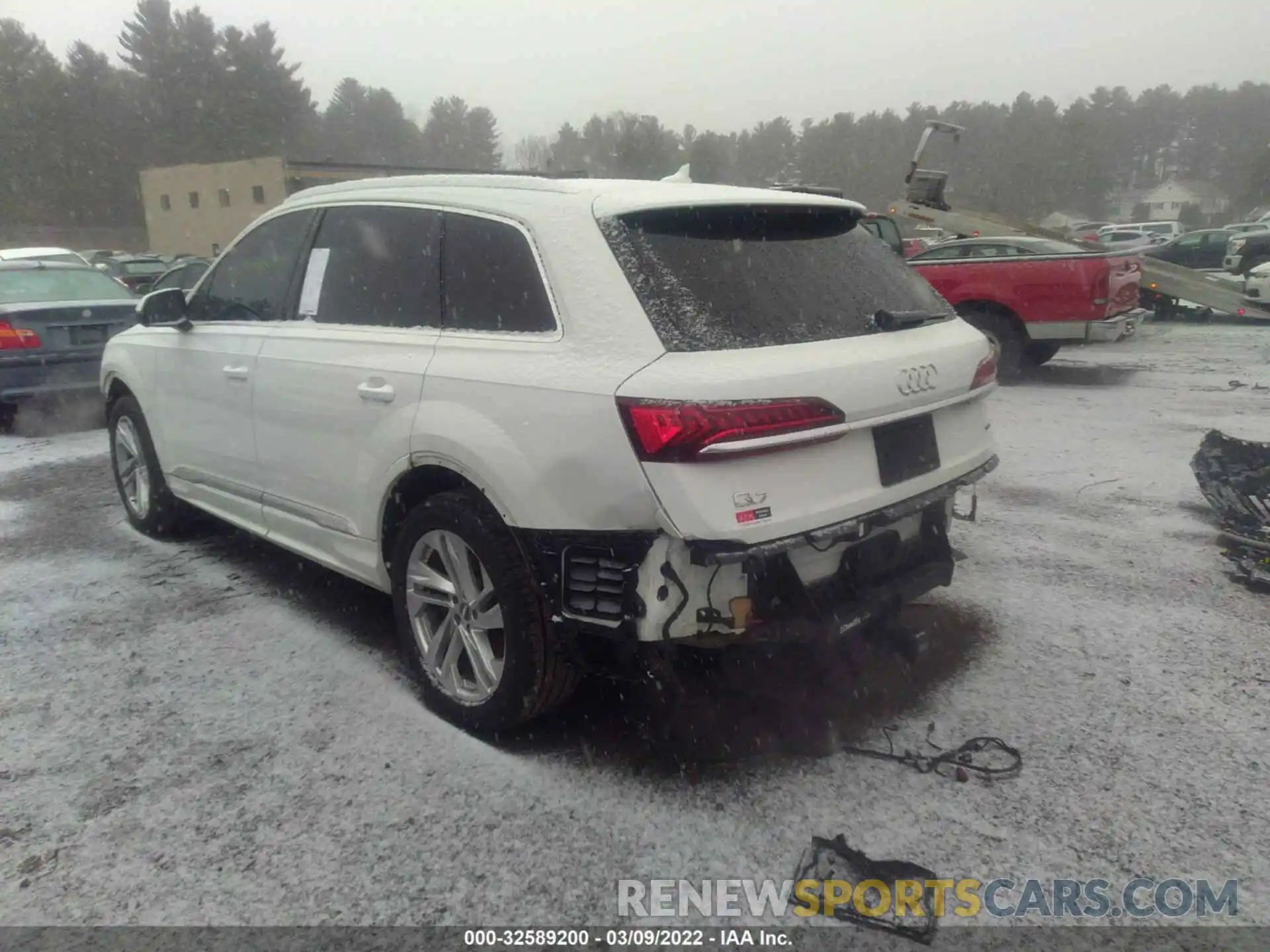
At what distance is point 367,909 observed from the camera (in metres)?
2.32

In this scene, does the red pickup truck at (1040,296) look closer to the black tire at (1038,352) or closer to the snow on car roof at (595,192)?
the black tire at (1038,352)

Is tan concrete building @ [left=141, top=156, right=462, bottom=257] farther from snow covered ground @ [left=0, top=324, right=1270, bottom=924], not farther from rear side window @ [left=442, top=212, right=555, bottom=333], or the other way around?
rear side window @ [left=442, top=212, right=555, bottom=333]

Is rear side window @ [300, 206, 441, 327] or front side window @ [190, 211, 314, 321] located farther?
front side window @ [190, 211, 314, 321]

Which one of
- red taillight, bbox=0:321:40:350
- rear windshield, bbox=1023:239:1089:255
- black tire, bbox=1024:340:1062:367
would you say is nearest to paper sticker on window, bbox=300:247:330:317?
red taillight, bbox=0:321:40:350

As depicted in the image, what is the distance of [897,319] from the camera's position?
3.05 m

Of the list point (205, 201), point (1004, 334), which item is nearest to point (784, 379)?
point (1004, 334)

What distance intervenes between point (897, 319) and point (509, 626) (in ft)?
5.24

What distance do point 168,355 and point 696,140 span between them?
45601 millimetres

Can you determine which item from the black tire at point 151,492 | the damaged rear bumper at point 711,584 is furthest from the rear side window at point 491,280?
the black tire at point 151,492

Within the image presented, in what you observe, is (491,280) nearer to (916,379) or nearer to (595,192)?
(595,192)

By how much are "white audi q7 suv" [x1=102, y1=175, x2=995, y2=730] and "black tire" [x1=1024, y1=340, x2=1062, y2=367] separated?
24.8 ft

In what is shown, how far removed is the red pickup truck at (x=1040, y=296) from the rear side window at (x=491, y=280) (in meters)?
7.21

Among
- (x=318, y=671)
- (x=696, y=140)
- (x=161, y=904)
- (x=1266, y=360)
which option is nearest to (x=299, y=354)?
(x=318, y=671)

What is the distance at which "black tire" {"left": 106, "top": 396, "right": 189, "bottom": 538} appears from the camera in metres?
5.01
